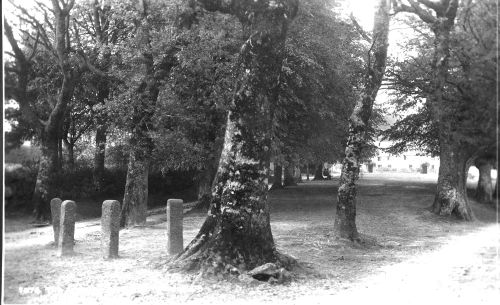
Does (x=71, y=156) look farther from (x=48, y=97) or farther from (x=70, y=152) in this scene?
(x=48, y=97)

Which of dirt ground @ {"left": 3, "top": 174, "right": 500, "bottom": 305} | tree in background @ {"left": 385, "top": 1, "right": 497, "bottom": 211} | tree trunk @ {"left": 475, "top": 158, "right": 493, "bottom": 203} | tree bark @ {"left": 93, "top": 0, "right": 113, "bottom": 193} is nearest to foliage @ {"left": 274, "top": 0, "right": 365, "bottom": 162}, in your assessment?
dirt ground @ {"left": 3, "top": 174, "right": 500, "bottom": 305}

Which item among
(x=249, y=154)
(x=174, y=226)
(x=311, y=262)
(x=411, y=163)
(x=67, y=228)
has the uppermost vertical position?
(x=249, y=154)

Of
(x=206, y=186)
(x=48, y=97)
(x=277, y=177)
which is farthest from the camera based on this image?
(x=277, y=177)

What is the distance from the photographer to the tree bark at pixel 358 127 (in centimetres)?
525

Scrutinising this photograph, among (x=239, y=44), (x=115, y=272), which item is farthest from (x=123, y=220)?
(x=239, y=44)

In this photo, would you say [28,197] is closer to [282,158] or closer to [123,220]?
[123,220]

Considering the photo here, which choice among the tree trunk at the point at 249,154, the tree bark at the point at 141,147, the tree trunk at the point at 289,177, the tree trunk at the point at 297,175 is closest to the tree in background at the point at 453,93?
the tree trunk at the point at 249,154

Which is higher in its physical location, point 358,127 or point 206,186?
point 358,127

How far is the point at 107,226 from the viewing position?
162 inches

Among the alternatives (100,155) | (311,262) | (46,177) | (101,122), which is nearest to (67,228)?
(46,177)

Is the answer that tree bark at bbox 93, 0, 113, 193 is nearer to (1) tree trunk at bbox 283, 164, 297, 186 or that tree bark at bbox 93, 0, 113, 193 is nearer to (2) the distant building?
(2) the distant building

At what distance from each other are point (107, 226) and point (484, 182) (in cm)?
305

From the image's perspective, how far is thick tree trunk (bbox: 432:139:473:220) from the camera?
107 inches

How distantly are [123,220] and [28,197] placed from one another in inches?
51.1
